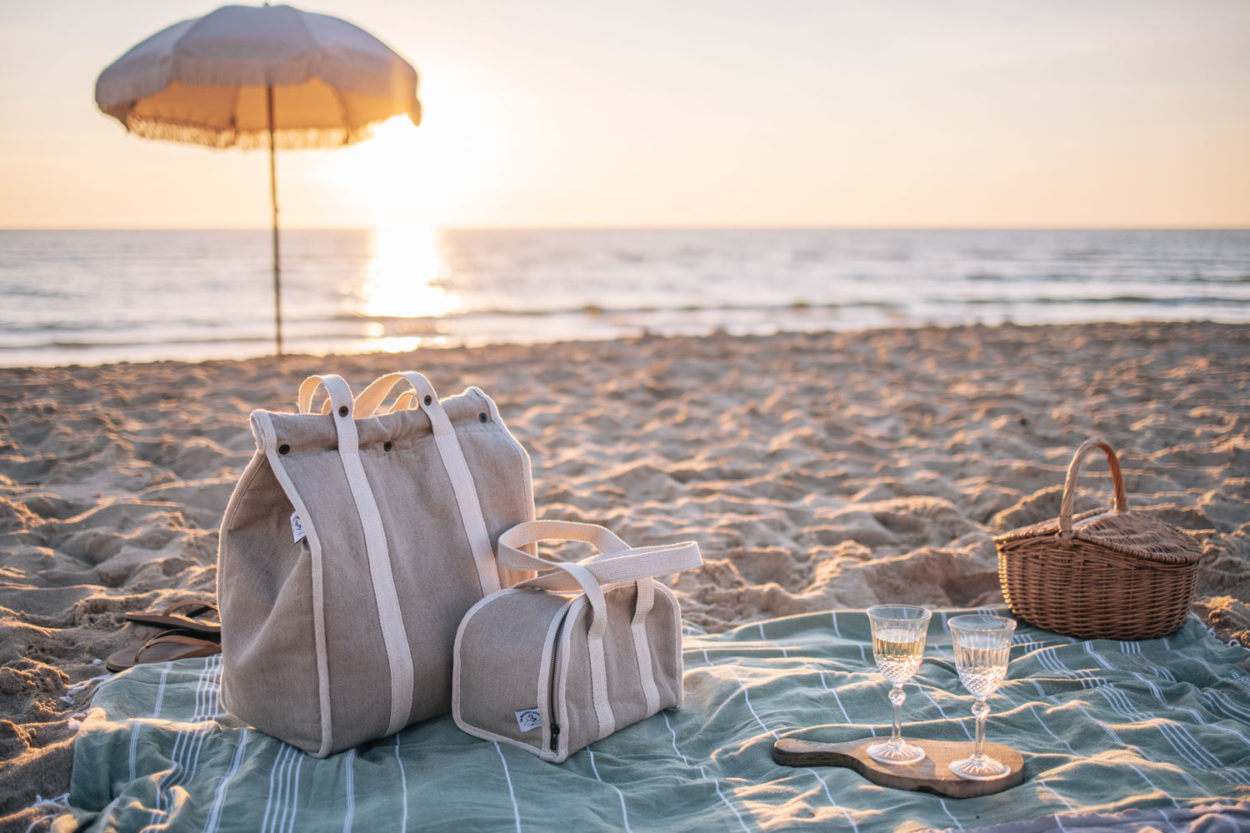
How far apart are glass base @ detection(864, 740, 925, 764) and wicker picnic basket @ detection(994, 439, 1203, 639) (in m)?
0.96

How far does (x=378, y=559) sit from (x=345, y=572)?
0.27 feet

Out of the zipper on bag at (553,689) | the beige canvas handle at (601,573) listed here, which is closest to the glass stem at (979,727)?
the beige canvas handle at (601,573)

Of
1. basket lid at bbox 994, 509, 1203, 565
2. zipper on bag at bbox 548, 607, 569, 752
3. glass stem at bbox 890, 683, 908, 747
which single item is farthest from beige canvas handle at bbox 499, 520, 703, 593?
basket lid at bbox 994, 509, 1203, 565

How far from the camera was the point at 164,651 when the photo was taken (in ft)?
8.49

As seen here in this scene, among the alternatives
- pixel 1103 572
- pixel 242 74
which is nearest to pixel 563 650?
pixel 1103 572

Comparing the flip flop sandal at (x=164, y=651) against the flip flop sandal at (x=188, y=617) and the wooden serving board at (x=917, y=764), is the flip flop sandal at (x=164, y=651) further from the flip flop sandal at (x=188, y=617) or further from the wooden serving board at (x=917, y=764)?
the wooden serving board at (x=917, y=764)

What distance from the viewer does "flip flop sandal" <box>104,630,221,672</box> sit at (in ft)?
8.33

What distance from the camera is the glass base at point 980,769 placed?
6.04ft

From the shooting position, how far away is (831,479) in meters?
4.61

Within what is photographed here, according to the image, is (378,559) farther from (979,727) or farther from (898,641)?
(979,727)

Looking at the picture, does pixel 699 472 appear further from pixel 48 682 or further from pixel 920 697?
pixel 48 682

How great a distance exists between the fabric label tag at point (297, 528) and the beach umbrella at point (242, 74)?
438 cm

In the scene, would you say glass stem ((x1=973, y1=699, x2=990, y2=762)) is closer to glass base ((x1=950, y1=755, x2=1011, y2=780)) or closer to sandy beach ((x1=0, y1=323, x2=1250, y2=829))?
glass base ((x1=950, y1=755, x2=1011, y2=780))

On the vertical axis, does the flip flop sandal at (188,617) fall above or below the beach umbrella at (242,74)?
below
